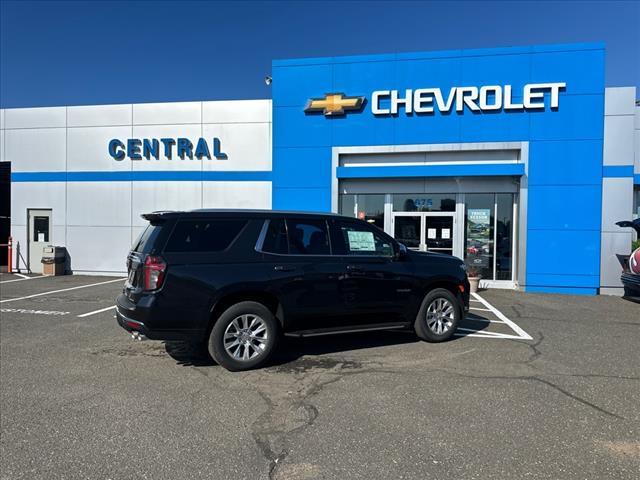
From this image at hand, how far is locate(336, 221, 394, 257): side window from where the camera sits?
20.7ft

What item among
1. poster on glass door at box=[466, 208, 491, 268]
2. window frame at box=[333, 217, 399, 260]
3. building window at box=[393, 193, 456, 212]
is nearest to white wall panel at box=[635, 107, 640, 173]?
poster on glass door at box=[466, 208, 491, 268]

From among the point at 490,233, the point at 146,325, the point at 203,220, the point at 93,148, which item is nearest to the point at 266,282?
the point at 203,220

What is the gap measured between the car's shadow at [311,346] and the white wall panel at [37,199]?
491 inches

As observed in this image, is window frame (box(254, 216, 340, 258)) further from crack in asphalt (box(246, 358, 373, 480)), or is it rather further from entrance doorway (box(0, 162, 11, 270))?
entrance doorway (box(0, 162, 11, 270))

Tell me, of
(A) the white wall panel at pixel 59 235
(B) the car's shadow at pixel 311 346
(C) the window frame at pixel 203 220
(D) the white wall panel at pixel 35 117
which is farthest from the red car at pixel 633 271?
(D) the white wall panel at pixel 35 117

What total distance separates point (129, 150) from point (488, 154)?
38.6ft

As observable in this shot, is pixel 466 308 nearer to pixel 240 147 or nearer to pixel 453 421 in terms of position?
pixel 453 421

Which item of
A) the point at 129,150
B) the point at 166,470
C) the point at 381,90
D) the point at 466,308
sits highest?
A: the point at 381,90

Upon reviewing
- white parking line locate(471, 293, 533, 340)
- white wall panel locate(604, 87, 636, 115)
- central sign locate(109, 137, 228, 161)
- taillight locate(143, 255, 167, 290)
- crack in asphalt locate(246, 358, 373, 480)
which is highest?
white wall panel locate(604, 87, 636, 115)

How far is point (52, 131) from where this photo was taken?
1661cm

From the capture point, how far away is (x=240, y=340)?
551 cm

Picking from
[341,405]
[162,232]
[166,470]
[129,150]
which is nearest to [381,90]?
[129,150]

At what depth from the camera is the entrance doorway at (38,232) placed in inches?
669

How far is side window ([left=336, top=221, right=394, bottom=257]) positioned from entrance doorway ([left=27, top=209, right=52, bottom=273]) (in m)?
14.7
